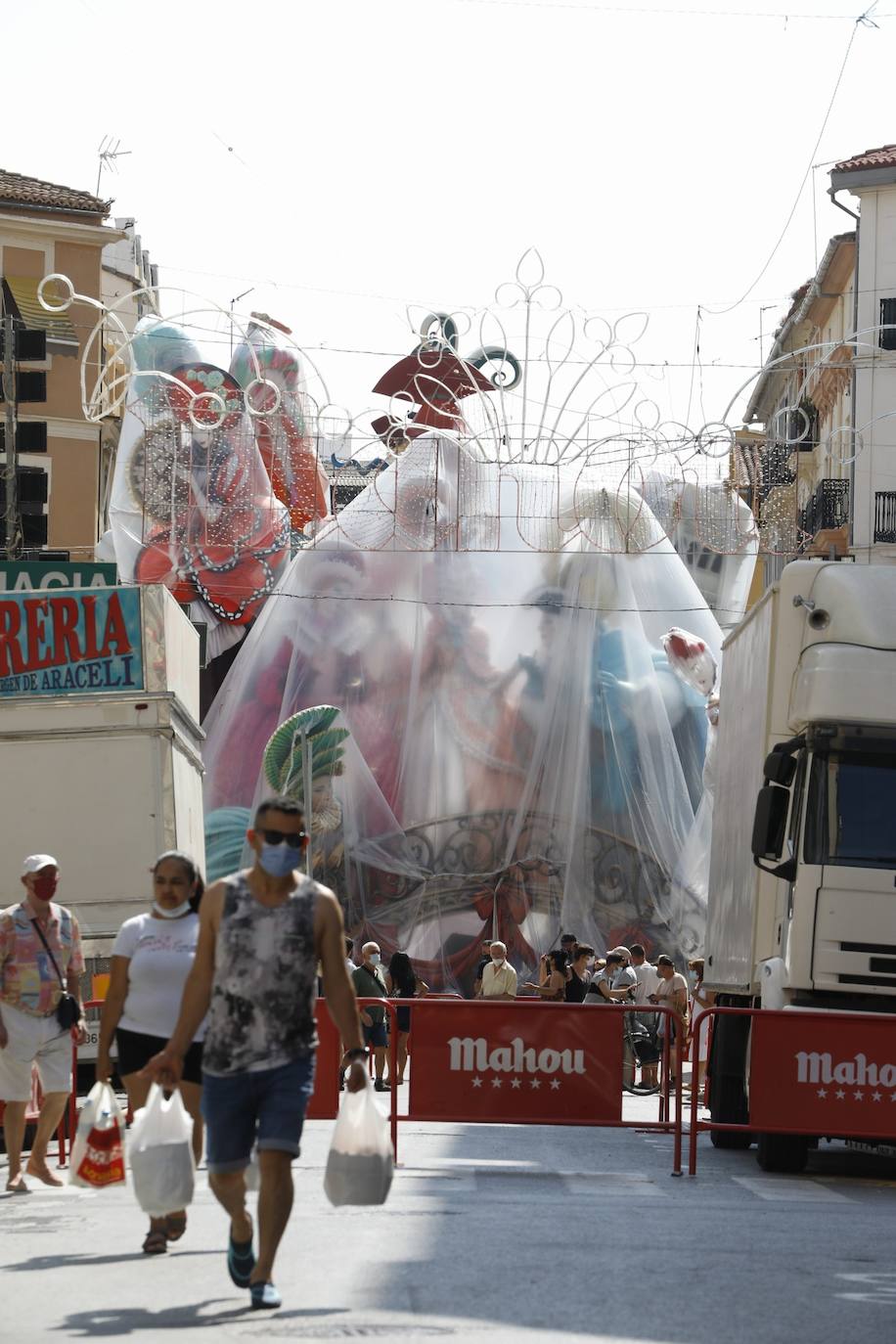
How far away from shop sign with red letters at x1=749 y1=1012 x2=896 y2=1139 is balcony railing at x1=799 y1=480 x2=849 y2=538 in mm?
34003

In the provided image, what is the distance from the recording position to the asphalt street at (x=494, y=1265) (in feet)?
22.7

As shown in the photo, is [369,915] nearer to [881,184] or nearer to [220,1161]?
[881,184]

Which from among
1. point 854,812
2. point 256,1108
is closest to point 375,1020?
point 854,812

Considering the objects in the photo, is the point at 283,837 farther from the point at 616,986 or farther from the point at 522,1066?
the point at 616,986

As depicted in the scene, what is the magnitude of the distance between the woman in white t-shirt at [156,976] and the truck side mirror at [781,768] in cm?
568

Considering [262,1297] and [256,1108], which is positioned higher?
[256,1108]

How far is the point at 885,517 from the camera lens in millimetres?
44625

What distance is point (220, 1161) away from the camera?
7266 millimetres

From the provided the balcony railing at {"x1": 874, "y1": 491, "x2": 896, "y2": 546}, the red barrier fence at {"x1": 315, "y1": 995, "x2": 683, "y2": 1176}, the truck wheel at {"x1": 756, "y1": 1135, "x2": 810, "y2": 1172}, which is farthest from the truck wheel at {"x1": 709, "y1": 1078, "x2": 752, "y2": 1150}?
the balcony railing at {"x1": 874, "y1": 491, "x2": 896, "y2": 546}

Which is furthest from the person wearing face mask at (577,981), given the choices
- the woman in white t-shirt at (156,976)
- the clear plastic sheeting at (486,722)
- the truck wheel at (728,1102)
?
the woman in white t-shirt at (156,976)

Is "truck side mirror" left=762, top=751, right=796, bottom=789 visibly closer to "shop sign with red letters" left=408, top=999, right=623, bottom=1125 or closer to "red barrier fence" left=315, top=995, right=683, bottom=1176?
"red barrier fence" left=315, top=995, right=683, bottom=1176

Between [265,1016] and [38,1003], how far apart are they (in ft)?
14.9

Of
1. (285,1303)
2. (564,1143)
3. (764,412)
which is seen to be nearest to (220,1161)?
(285,1303)

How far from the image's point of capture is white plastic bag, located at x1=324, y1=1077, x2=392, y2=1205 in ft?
24.3
